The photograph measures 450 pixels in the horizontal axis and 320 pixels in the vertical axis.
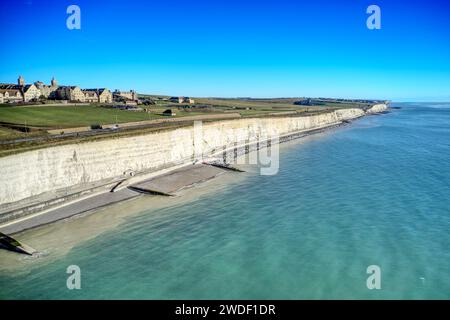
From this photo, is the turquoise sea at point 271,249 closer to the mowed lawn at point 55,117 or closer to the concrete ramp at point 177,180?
the concrete ramp at point 177,180

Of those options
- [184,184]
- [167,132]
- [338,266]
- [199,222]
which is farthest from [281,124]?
[338,266]

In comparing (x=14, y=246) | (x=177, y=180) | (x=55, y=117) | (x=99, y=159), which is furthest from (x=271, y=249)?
(x=55, y=117)

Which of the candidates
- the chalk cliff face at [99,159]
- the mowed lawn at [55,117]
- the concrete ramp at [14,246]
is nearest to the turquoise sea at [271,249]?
the concrete ramp at [14,246]

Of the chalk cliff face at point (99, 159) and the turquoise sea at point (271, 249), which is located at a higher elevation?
the chalk cliff face at point (99, 159)

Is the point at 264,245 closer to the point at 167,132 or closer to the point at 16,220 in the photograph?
the point at 16,220

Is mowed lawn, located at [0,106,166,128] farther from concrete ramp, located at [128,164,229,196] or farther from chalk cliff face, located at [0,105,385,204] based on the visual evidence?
concrete ramp, located at [128,164,229,196]

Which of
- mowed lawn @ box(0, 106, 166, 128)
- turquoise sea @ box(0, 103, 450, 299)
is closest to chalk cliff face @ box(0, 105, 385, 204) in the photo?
turquoise sea @ box(0, 103, 450, 299)
